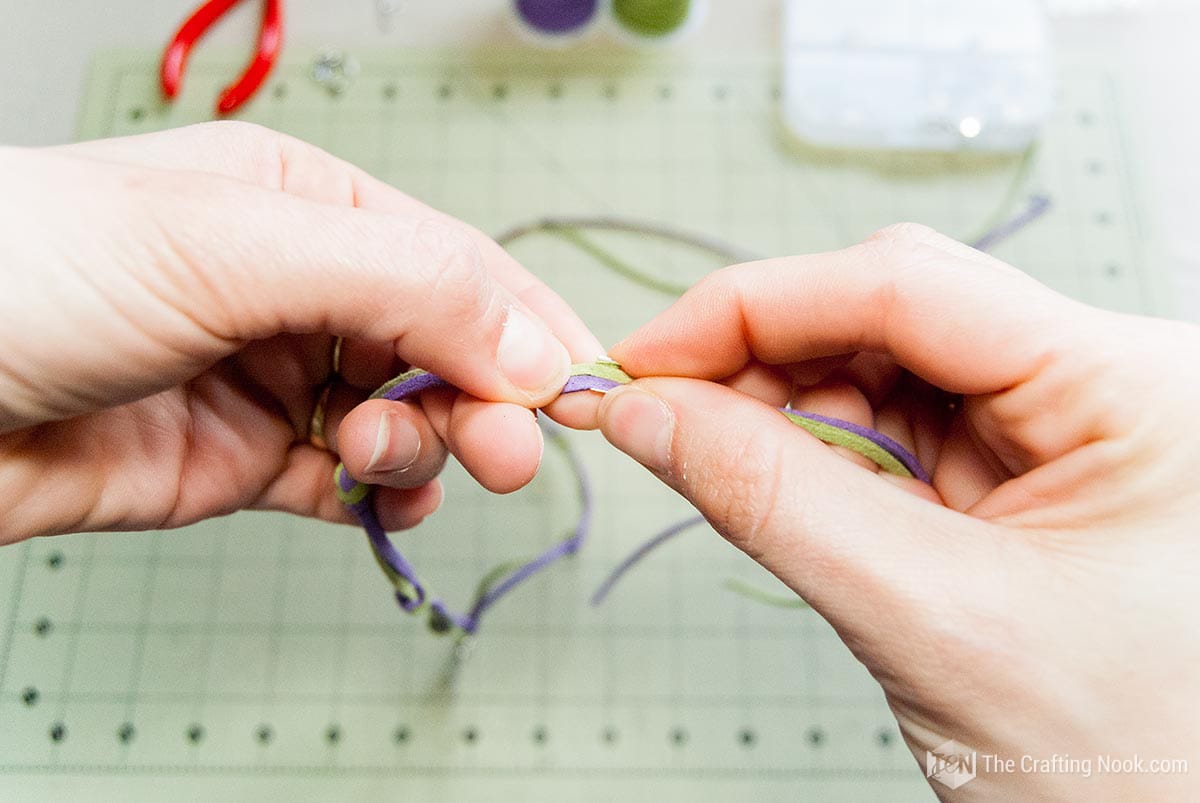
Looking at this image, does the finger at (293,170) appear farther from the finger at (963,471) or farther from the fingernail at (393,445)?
the finger at (963,471)

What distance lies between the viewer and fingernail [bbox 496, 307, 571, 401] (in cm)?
85

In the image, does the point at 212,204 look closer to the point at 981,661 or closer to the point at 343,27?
the point at 981,661

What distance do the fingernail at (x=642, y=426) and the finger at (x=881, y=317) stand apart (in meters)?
0.08

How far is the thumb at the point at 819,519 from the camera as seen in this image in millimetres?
682

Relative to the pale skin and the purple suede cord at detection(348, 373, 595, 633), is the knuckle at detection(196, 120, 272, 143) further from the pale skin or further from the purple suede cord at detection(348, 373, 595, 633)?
the purple suede cord at detection(348, 373, 595, 633)

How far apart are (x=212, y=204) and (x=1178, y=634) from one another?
0.83m

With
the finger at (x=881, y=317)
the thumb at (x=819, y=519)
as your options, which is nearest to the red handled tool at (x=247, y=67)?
the finger at (x=881, y=317)

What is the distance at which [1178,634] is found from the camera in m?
0.67

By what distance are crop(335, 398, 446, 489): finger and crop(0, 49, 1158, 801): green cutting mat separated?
38cm

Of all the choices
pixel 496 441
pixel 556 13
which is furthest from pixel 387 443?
pixel 556 13

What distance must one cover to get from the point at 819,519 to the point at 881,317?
0.73ft

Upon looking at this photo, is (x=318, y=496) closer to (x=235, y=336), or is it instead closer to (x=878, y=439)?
(x=235, y=336)

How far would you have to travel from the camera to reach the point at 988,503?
0.79 metres

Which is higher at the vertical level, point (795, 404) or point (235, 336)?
point (235, 336)
